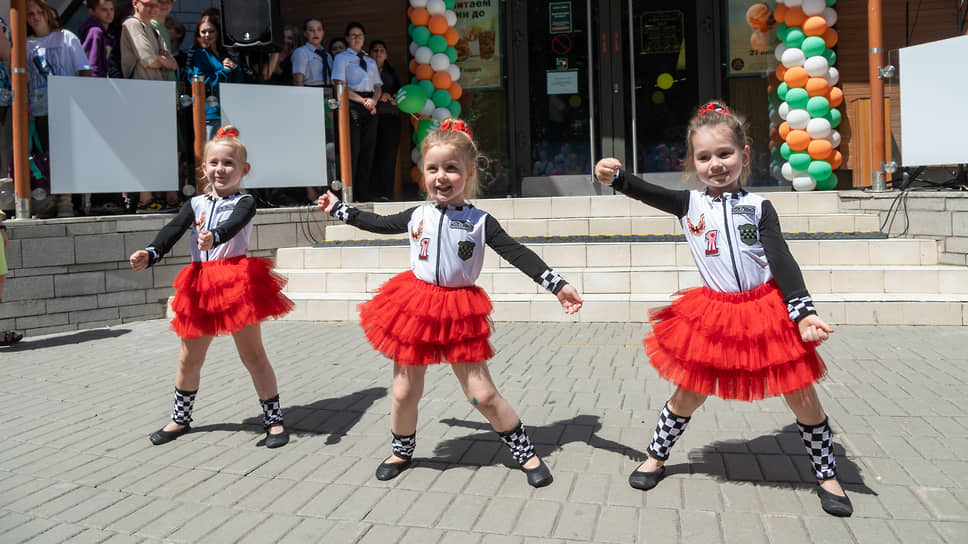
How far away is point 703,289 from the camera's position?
10.9 ft

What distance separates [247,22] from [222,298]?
625 centimetres

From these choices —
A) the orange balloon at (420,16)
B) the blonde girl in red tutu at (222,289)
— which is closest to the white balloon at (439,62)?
the orange balloon at (420,16)

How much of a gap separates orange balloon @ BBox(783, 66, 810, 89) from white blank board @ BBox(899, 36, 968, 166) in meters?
1.57

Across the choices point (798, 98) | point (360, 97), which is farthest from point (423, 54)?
point (798, 98)

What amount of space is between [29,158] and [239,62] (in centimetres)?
302

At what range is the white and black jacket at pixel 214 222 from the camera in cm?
411

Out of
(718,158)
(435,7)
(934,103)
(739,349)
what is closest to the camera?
(739,349)

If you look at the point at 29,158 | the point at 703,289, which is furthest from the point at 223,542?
the point at 29,158

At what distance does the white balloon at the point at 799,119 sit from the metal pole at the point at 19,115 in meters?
8.88

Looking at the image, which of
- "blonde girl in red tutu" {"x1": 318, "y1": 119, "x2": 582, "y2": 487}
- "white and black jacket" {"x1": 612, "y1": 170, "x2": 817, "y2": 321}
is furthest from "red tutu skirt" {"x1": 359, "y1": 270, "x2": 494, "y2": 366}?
"white and black jacket" {"x1": 612, "y1": 170, "x2": 817, "y2": 321}

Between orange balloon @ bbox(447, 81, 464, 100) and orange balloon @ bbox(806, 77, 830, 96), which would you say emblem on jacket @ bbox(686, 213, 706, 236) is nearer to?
orange balloon @ bbox(806, 77, 830, 96)

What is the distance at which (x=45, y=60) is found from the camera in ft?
24.9

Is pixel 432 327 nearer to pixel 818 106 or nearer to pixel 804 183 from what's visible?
pixel 804 183

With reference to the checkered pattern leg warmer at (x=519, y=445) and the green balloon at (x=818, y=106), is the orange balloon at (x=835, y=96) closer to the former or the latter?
the green balloon at (x=818, y=106)
